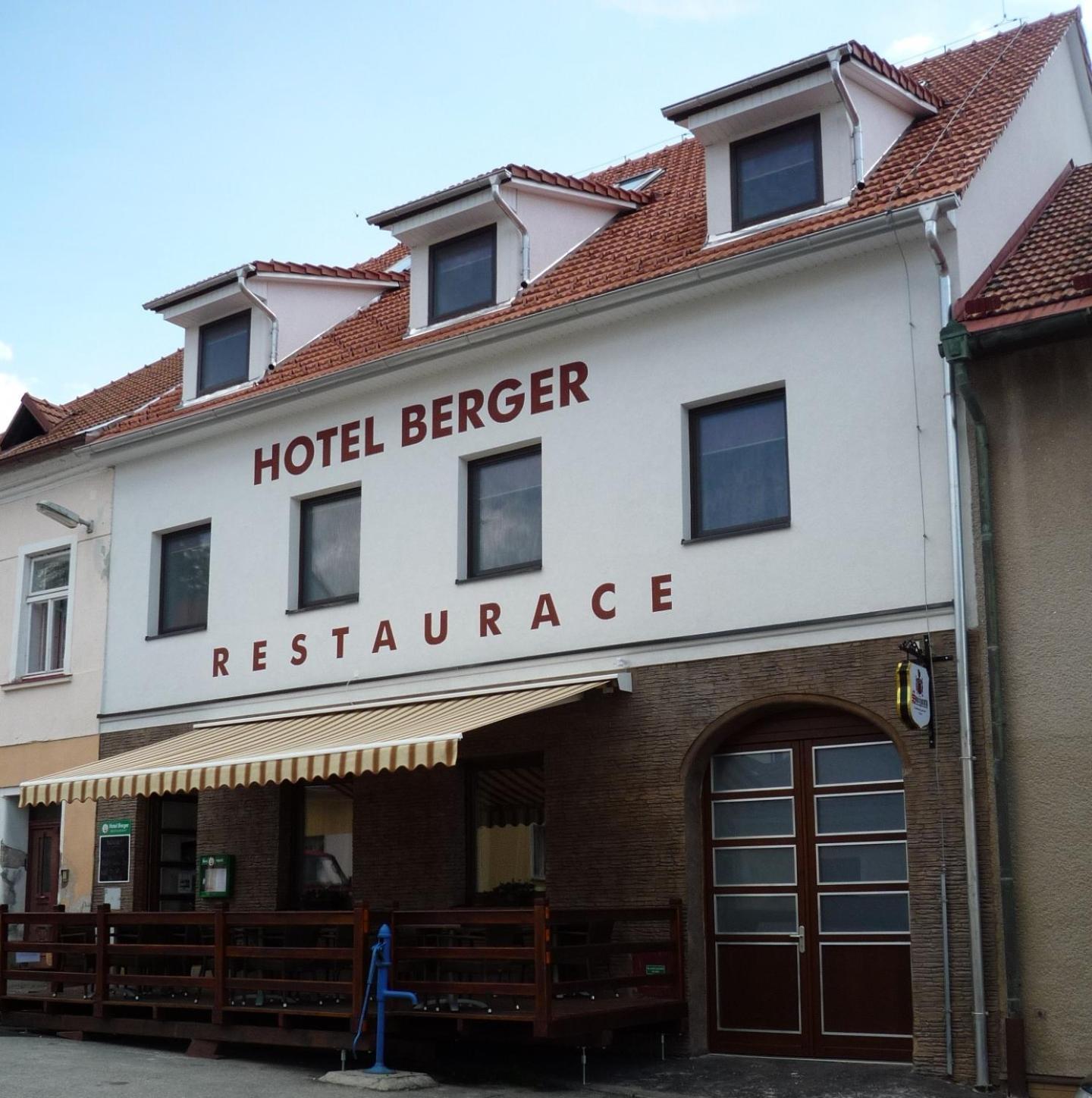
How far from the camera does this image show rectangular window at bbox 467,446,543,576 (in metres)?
15.6

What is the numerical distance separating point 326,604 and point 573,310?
4432 mm

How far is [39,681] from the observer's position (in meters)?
20.1

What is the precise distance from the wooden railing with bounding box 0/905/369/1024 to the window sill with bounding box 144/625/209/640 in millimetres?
3427

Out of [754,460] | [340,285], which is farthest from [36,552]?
[754,460]

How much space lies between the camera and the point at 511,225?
55.4ft

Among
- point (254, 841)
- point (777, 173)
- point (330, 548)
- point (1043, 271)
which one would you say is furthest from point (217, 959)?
point (1043, 271)

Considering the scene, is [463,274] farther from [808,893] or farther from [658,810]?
[808,893]

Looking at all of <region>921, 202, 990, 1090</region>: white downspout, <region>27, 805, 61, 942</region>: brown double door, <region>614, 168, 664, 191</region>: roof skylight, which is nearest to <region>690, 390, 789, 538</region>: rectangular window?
Answer: <region>921, 202, 990, 1090</region>: white downspout

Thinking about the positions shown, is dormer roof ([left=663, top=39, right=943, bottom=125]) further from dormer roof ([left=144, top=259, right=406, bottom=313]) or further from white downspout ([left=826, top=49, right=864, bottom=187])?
dormer roof ([left=144, top=259, right=406, bottom=313])

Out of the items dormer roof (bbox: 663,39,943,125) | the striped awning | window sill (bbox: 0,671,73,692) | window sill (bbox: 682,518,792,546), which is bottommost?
the striped awning

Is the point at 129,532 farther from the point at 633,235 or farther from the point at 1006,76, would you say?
the point at 1006,76

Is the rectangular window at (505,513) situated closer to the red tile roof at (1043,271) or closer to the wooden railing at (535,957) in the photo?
the wooden railing at (535,957)

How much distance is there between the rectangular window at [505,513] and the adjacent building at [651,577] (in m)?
0.04

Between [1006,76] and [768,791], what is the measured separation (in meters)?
7.80
